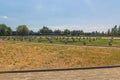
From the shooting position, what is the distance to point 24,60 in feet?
53.1

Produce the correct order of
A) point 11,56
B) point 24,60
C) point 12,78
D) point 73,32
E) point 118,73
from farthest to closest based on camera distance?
point 73,32 → point 11,56 → point 24,60 → point 118,73 → point 12,78

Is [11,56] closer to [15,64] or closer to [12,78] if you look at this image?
[15,64]

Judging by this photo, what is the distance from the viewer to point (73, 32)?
404 feet

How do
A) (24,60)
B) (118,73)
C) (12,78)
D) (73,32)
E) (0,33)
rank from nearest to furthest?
(12,78) → (118,73) → (24,60) → (0,33) → (73,32)

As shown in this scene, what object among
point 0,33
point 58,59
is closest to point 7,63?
point 58,59

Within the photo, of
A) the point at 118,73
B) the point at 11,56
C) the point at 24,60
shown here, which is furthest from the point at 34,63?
the point at 118,73

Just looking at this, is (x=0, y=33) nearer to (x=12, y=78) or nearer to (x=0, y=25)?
(x=0, y=25)

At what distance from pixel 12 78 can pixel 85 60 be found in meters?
7.95

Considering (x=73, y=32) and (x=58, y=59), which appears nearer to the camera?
(x=58, y=59)

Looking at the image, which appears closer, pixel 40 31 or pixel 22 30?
pixel 22 30

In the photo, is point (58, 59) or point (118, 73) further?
point (58, 59)

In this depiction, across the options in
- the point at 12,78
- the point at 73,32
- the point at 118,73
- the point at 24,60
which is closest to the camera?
the point at 12,78

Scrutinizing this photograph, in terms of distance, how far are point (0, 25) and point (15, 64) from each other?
109 meters

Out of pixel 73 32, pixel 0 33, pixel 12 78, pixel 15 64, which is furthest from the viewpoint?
pixel 73 32
